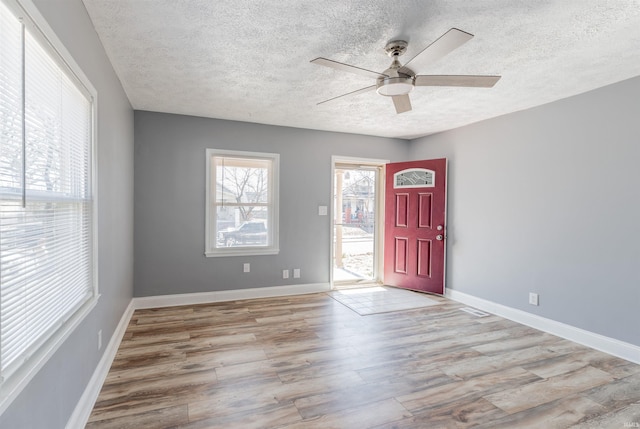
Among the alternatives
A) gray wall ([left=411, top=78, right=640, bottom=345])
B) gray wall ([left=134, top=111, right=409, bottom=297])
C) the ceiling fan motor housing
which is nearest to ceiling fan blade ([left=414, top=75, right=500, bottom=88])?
the ceiling fan motor housing

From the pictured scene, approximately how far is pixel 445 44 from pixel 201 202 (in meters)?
3.44

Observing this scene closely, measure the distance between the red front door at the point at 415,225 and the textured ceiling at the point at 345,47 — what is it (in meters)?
1.37

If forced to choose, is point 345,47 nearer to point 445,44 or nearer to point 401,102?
point 401,102

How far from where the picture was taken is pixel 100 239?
94.3 inches

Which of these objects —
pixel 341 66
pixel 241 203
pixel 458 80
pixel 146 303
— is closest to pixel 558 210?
pixel 458 80

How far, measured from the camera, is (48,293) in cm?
149

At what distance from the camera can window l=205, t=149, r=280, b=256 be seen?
4.41 m

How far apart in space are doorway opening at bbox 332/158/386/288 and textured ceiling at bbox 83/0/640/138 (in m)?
2.04

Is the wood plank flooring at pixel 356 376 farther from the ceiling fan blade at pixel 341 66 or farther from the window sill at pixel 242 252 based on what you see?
the ceiling fan blade at pixel 341 66

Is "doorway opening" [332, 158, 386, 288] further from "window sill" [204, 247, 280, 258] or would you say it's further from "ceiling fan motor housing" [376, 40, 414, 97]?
"ceiling fan motor housing" [376, 40, 414, 97]

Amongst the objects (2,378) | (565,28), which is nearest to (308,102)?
(565,28)

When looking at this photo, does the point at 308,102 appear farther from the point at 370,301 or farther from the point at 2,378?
the point at 2,378

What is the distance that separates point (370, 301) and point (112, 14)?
3.97 metres

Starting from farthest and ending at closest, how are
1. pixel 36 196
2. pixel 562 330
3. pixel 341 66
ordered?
pixel 562 330 → pixel 341 66 → pixel 36 196
